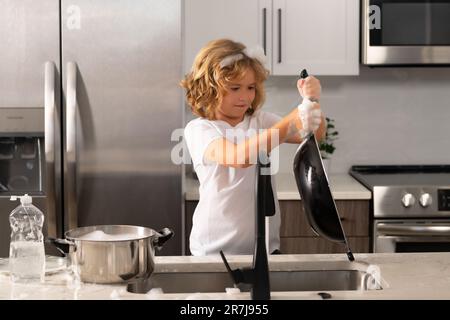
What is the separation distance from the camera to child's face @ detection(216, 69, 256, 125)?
2.30m

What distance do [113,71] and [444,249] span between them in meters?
1.56

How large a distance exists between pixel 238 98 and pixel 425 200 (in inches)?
49.5

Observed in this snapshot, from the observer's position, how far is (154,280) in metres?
2.04

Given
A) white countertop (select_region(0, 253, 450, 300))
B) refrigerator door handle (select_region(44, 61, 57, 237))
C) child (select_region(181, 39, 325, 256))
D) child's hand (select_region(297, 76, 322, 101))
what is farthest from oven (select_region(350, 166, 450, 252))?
child's hand (select_region(297, 76, 322, 101))

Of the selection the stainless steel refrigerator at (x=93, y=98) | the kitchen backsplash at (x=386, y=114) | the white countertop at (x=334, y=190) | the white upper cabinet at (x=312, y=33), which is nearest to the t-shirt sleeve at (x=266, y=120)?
the stainless steel refrigerator at (x=93, y=98)

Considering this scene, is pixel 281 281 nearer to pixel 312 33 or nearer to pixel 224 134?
pixel 224 134

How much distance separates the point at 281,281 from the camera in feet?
6.84

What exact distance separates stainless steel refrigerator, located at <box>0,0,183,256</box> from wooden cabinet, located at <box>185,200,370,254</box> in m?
0.34

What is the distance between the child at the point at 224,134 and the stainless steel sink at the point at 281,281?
0.90 feet

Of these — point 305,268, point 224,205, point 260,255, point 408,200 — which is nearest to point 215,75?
point 224,205

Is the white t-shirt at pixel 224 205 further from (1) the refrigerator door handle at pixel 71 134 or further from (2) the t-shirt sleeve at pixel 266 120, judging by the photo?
(1) the refrigerator door handle at pixel 71 134

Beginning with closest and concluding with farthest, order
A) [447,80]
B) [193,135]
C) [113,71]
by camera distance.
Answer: [193,135]
[113,71]
[447,80]
